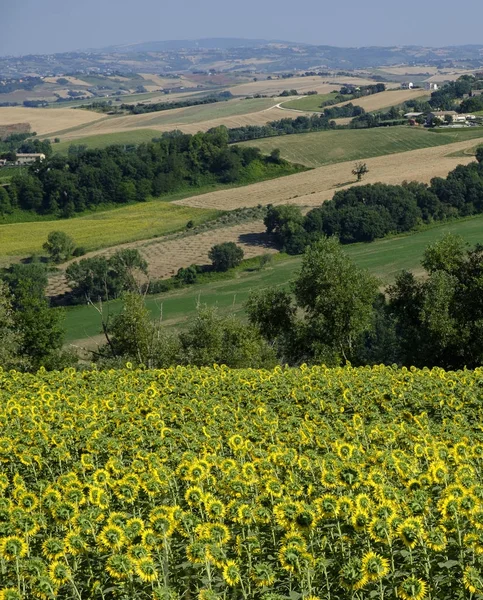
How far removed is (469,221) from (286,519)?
88.1m

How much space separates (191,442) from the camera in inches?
636

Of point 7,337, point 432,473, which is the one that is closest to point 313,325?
point 7,337

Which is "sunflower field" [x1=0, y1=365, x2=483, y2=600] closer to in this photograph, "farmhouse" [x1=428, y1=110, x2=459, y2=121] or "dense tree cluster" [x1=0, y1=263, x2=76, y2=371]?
"dense tree cluster" [x1=0, y1=263, x2=76, y2=371]

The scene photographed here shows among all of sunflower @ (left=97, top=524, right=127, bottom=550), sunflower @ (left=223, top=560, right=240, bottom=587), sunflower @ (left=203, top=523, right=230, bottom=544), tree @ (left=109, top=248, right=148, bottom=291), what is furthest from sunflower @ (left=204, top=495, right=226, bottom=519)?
tree @ (left=109, top=248, right=148, bottom=291)

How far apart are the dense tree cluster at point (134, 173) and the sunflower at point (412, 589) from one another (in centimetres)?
11136

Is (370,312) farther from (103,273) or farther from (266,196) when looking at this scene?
(266,196)

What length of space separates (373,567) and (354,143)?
13103 cm

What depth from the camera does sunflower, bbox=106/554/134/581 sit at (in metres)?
9.68

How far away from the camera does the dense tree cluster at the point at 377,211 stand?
91.9 meters

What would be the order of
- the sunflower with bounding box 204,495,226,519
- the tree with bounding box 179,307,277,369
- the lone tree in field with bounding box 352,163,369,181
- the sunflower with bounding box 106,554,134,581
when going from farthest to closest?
the lone tree in field with bounding box 352,163,369,181 → the tree with bounding box 179,307,277,369 → the sunflower with bounding box 204,495,226,519 → the sunflower with bounding box 106,554,134,581

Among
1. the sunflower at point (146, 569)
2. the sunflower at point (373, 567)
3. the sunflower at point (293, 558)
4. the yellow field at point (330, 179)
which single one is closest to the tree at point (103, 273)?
the yellow field at point (330, 179)

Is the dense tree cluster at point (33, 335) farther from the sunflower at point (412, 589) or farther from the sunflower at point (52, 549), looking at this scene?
the sunflower at point (412, 589)

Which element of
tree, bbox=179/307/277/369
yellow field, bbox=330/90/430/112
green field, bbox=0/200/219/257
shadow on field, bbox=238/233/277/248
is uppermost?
yellow field, bbox=330/90/430/112

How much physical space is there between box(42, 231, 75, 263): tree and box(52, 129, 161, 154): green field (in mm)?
72406
